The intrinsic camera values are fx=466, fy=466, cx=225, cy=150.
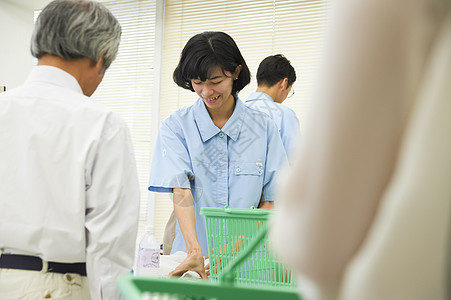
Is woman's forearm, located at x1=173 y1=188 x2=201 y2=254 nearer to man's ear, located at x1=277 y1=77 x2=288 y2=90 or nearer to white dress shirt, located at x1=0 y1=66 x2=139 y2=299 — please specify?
white dress shirt, located at x1=0 y1=66 x2=139 y2=299

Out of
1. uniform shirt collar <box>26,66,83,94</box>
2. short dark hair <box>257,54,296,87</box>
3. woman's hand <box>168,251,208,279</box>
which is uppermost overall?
short dark hair <box>257,54,296,87</box>

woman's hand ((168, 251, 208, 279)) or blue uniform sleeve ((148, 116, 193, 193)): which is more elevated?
blue uniform sleeve ((148, 116, 193, 193))

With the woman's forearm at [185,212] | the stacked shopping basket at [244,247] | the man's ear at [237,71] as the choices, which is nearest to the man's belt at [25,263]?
the stacked shopping basket at [244,247]

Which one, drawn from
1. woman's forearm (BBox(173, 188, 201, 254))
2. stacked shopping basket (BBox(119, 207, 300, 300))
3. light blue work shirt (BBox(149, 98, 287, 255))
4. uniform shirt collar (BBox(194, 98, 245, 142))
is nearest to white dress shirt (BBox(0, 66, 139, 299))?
stacked shopping basket (BBox(119, 207, 300, 300))

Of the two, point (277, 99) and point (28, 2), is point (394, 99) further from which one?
point (28, 2)

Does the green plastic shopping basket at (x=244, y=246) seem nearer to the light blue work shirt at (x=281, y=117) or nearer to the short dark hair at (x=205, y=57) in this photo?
the short dark hair at (x=205, y=57)

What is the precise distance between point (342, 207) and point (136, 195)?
120cm

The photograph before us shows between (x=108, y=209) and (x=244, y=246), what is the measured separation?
437mm

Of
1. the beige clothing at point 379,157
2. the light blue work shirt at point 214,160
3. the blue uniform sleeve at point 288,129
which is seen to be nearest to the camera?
the beige clothing at point 379,157

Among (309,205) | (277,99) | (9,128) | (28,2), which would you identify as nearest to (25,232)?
(9,128)

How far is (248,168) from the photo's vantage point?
225cm

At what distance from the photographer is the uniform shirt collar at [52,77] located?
4.70 ft

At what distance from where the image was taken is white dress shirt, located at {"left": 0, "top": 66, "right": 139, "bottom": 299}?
1332mm

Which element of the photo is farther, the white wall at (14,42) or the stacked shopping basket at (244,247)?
the white wall at (14,42)
